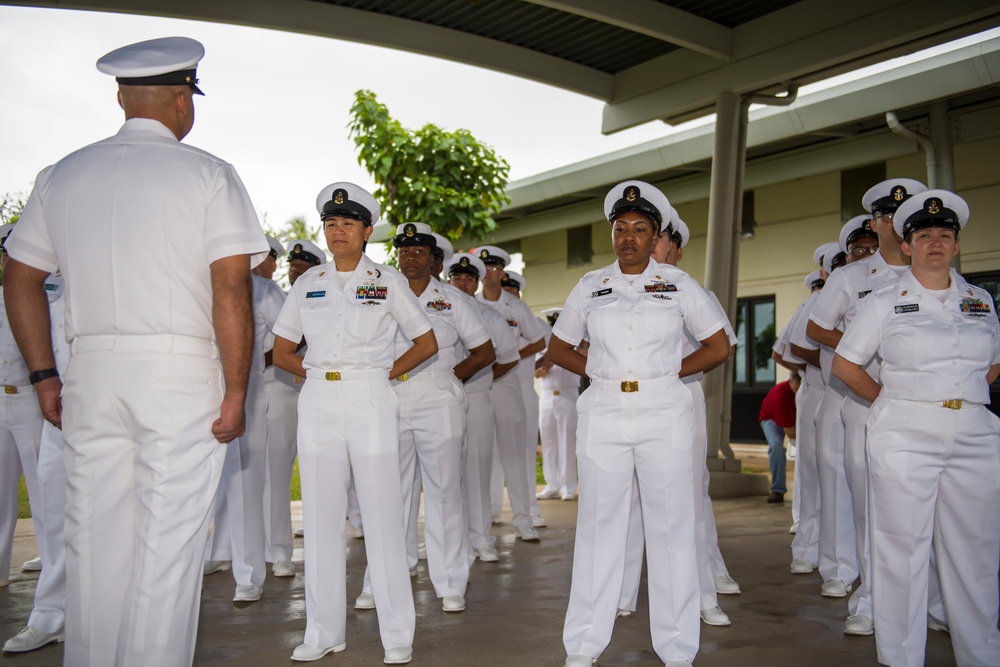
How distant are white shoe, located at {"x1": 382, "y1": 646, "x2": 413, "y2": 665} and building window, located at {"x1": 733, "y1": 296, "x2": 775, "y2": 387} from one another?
12.8 metres

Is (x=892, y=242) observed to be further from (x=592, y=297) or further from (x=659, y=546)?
(x=659, y=546)

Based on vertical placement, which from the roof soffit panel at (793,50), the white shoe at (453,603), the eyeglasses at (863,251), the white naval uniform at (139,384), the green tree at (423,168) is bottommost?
the white shoe at (453,603)

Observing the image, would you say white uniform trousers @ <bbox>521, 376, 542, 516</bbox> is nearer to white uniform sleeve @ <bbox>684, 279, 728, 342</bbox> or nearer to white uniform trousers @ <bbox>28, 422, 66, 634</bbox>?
white uniform trousers @ <bbox>28, 422, 66, 634</bbox>

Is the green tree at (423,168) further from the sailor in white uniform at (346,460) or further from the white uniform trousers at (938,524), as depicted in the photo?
the white uniform trousers at (938,524)

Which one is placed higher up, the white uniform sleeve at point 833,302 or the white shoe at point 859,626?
the white uniform sleeve at point 833,302

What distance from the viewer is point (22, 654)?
187 inches

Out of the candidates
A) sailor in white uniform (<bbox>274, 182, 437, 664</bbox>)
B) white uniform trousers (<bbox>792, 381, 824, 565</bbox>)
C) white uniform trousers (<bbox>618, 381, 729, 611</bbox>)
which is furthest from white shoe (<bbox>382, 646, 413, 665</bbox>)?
white uniform trousers (<bbox>792, 381, 824, 565</bbox>)

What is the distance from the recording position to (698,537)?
5434 millimetres

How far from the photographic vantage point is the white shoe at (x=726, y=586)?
603 cm

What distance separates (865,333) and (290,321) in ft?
9.44

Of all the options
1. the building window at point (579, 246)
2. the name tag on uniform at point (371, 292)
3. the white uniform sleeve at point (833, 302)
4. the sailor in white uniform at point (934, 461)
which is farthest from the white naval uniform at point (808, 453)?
the building window at point (579, 246)

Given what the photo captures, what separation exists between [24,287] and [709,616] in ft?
12.6

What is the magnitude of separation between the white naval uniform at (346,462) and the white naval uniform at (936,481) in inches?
89.9

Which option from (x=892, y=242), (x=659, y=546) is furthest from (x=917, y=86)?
(x=659, y=546)
